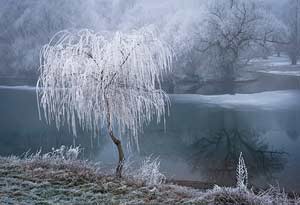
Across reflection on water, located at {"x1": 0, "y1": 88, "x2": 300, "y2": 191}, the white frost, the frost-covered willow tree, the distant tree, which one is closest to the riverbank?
the frost-covered willow tree

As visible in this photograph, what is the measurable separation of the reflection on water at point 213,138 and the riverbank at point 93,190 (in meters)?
1.90

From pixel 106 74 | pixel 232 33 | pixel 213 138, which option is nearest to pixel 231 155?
pixel 213 138

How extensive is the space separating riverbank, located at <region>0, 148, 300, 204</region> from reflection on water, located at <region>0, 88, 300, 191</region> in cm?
190

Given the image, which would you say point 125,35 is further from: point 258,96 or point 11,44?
point 11,44

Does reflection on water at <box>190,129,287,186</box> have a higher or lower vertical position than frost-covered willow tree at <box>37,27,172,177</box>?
lower

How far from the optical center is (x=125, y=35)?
396cm

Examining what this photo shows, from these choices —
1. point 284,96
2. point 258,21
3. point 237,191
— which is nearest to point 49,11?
point 258,21

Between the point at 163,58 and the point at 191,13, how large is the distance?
11.8ft

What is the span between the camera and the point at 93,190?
3.52 m

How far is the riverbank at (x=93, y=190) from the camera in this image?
10.7 feet

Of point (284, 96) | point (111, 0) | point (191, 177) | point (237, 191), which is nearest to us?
point (237, 191)

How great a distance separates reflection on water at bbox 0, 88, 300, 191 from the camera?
19.4ft

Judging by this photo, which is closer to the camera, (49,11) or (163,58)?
(163,58)

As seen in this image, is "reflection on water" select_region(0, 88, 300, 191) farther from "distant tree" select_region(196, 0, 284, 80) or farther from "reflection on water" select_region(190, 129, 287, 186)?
"distant tree" select_region(196, 0, 284, 80)
